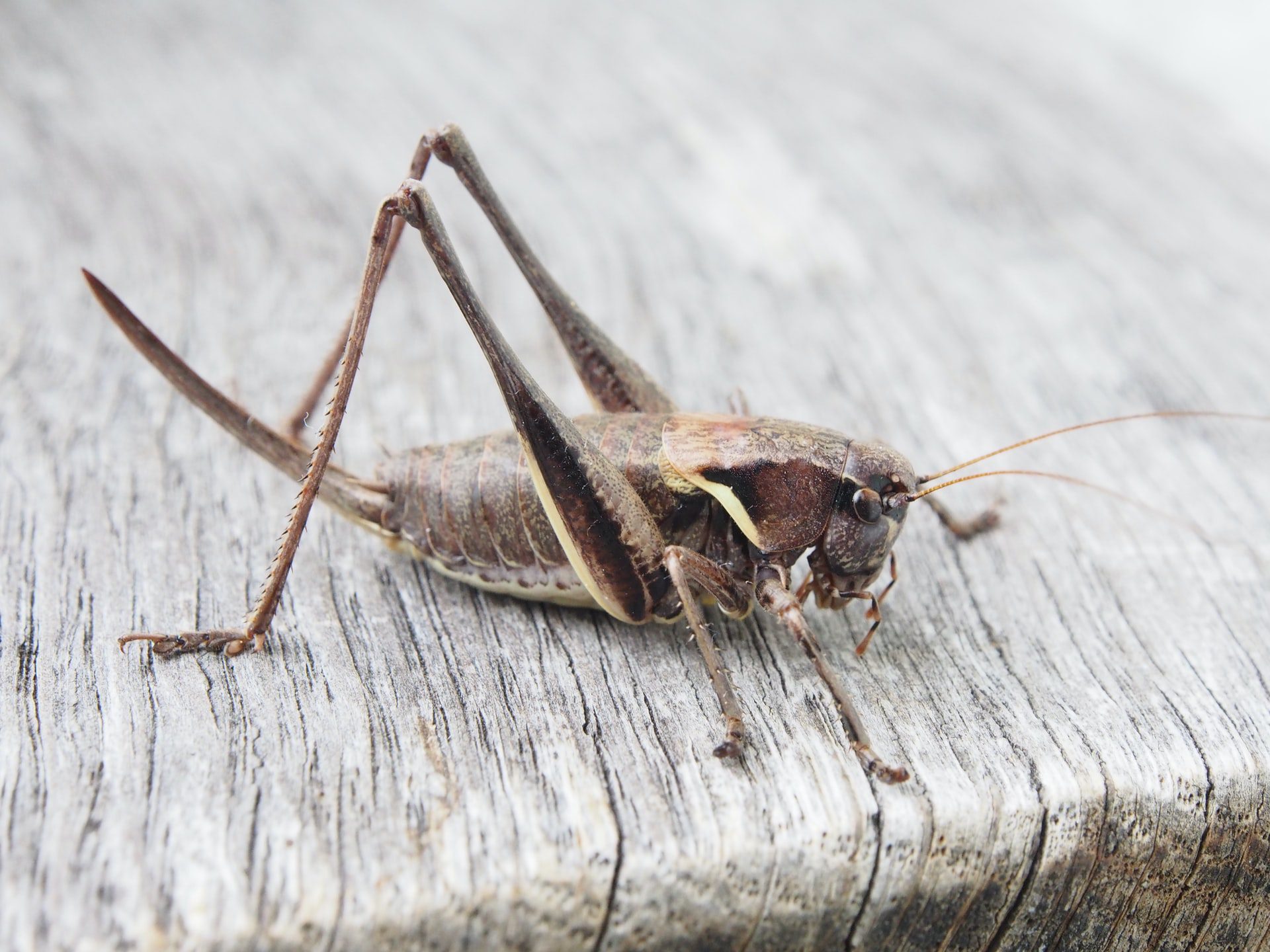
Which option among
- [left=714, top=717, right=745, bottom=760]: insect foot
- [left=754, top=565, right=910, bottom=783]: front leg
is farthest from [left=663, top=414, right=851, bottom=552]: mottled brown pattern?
[left=714, top=717, right=745, bottom=760]: insect foot

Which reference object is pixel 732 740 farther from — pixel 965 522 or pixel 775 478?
pixel 965 522

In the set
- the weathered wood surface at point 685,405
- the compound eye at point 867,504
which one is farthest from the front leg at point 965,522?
the compound eye at point 867,504

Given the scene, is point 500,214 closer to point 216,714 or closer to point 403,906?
point 216,714

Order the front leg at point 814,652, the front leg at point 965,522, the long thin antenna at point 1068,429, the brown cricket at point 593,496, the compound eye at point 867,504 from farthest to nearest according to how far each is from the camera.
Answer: the front leg at point 965,522, the compound eye at point 867,504, the brown cricket at point 593,496, the long thin antenna at point 1068,429, the front leg at point 814,652

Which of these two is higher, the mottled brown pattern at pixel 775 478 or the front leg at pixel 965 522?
the mottled brown pattern at pixel 775 478

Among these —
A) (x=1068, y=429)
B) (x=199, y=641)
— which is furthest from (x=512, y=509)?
(x=1068, y=429)

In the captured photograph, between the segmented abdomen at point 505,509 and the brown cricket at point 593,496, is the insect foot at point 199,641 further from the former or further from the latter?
the segmented abdomen at point 505,509

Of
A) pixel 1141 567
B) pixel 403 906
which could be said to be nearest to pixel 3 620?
pixel 403 906

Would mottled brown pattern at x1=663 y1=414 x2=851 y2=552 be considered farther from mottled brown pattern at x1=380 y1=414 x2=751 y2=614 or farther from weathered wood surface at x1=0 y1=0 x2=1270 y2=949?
weathered wood surface at x1=0 y1=0 x2=1270 y2=949
